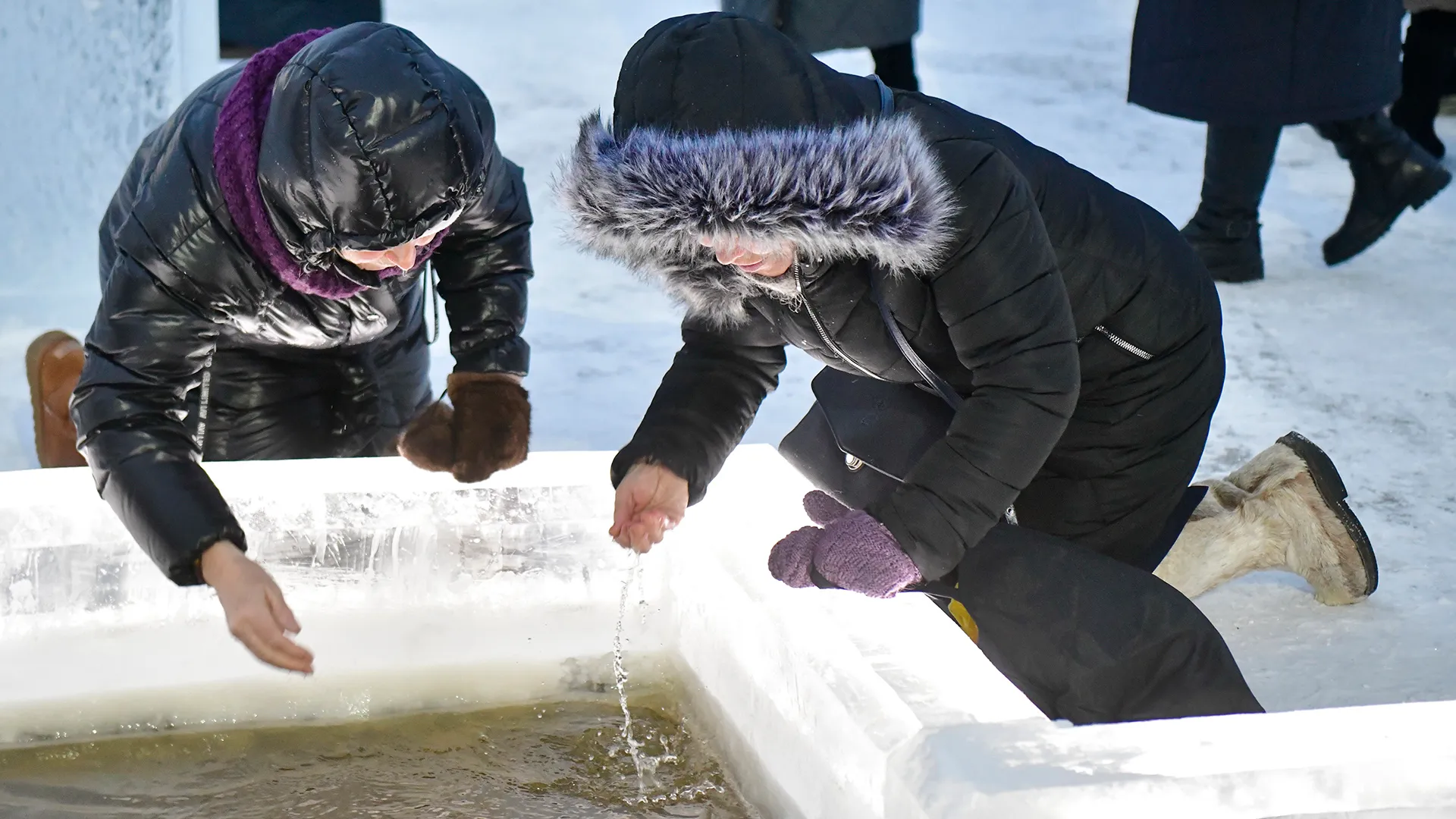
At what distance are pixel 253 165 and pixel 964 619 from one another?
3.12ft

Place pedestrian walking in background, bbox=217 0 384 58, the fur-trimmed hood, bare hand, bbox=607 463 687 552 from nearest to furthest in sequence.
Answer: the fur-trimmed hood, bare hand, bbox=607 463 687 552, pedestrian walking in background, bbox=217 0 384 58

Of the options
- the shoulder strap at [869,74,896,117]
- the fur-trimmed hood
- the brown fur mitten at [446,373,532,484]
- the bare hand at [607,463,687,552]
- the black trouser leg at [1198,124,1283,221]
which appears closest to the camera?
the fur-trimmed hood

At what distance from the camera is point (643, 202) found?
1.26m

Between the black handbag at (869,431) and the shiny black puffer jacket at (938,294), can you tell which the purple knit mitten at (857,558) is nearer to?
the shiny black puffer jacket at (938,294)

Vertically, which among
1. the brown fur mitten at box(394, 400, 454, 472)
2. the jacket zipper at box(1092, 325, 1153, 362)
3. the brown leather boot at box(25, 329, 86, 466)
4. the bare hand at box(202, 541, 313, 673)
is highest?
the jacket zipper at box(1092, 325, 1153, 362)

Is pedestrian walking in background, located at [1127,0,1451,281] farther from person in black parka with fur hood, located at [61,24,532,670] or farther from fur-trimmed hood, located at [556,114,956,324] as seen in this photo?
fur-trimmed hood, located at [556,114,956,324]

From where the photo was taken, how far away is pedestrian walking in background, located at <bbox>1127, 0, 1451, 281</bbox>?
9.55 ft

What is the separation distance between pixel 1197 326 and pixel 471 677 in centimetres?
96

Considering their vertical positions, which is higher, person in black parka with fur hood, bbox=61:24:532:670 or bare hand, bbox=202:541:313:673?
person in black parka with fur hood, bbox=61:24:532:670

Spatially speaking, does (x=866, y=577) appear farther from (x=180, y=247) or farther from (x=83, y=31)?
(x=83, y=31)

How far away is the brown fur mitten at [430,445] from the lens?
175 centimetres

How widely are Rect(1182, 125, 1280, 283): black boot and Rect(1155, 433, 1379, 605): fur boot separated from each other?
1.16m

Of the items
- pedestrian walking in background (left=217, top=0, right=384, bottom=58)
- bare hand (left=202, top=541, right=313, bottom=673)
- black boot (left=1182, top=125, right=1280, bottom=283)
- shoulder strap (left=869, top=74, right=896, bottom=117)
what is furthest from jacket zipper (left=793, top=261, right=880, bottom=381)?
pedestrian walking in background (left=217, top=0, right=384, bottom=58)

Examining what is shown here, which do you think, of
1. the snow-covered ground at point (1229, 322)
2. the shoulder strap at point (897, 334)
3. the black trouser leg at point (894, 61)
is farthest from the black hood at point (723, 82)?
the black trouser leg at point (894, 61)
